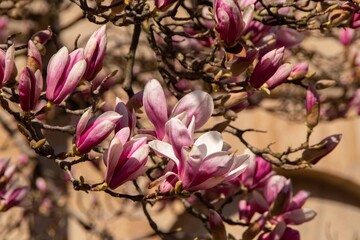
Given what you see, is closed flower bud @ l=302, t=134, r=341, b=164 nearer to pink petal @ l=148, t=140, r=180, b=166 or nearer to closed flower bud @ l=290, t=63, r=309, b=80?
closed flower bud @ l=290, t=63, r=309, b=80

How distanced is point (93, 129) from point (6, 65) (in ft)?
0.57

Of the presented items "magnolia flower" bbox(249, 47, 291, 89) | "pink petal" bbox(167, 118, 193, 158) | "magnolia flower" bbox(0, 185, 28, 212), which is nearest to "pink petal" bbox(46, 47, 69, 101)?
"pink petal" bbox(167, 118, 193, 158)

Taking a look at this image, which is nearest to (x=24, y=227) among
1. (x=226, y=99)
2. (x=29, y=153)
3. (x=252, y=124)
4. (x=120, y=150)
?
(x=29, y=153)

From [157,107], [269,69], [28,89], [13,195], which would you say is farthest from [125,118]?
[13,195]

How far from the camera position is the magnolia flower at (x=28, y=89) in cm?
113

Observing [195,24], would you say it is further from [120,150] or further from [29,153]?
[29,153]

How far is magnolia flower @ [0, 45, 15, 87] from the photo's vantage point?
1.13 m

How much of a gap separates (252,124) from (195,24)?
2.32 m

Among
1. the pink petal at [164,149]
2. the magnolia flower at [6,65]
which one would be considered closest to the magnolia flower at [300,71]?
the pink petal at [164,149]

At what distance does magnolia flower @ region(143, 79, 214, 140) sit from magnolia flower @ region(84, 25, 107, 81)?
0.42 ft

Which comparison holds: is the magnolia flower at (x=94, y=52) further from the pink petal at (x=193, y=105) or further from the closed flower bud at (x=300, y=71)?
the closed flower bud at (x=300, y=71)

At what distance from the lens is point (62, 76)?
1.16 metres

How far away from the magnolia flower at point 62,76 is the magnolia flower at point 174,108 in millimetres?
116

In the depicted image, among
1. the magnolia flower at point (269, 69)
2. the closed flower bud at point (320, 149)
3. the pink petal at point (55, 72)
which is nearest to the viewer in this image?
the pink petal at point (55, 72)
